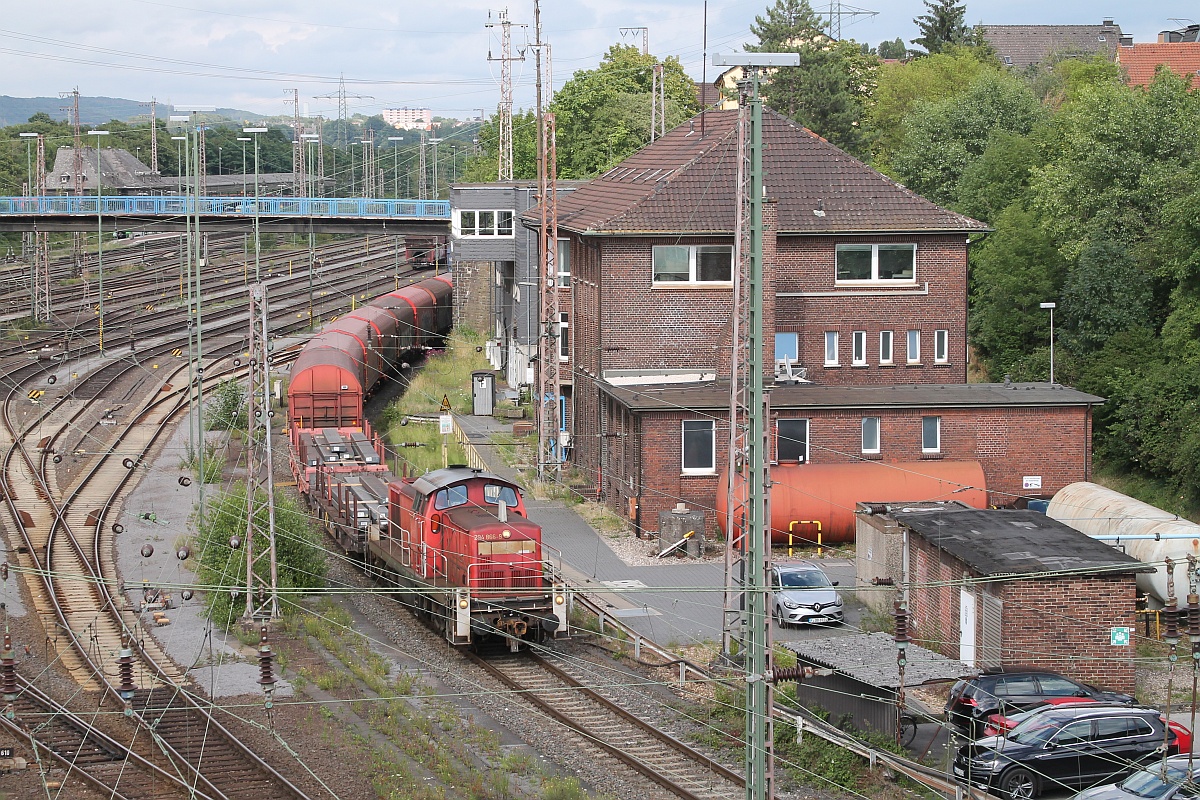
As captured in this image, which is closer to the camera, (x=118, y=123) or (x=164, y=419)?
(x=164, y=419)

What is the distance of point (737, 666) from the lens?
22828 mm

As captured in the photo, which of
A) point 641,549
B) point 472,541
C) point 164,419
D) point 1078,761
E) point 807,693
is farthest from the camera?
point 164,419

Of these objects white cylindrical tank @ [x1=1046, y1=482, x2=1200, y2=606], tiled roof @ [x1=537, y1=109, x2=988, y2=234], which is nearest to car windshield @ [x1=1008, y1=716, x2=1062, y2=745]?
white cylindrical tank @ [x1=1046, y1=482, x2=1200, y2=606]

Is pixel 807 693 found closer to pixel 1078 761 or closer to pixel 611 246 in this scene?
pixel 1078 761

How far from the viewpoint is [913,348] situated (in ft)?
132

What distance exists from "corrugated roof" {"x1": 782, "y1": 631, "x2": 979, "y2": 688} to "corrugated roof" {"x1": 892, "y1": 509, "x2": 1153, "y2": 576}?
245cm

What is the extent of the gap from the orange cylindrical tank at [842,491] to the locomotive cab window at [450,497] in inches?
323

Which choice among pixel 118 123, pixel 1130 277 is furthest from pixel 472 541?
pixel 118 123

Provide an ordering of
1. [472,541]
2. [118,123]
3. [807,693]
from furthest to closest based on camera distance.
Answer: [118,123] → [472,541] → [807,693]

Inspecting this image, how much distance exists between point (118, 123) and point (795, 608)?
126 m

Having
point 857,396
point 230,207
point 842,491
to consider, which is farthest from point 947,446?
point 230,207

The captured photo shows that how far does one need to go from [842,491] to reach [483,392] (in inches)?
822

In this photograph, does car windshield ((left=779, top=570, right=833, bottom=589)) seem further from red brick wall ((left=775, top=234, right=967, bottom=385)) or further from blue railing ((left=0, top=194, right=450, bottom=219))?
blue railing ((left=0, top=194, right=450, bottom=219))

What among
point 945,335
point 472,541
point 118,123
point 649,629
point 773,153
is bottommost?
point 649,629
